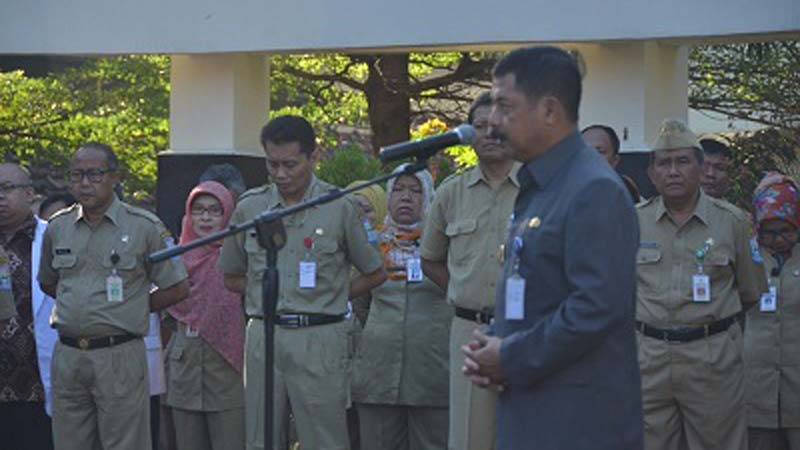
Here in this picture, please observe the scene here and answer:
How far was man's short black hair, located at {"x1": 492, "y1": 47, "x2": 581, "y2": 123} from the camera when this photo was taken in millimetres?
5027

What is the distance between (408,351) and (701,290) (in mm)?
1899

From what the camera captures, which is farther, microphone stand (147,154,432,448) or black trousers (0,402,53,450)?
black trousers (0,402,53,450)

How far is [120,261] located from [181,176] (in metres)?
5.06

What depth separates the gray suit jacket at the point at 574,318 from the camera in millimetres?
4867

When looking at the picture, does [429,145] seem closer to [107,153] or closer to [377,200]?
[107,153]

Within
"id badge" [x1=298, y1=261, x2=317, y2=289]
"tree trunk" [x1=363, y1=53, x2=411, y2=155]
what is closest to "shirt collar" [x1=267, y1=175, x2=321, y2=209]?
"id badge" [x1=298, y1=261, x2=317, y2=289]

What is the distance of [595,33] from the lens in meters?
12.1

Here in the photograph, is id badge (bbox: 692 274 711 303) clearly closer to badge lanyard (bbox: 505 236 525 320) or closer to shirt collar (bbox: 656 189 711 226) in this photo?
shirt collar (bbox: 656 189 711 226)

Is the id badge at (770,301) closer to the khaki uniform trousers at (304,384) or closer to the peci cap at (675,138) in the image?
the peci cap at (675,138)

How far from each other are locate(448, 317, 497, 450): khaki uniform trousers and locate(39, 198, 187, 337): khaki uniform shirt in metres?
1.89

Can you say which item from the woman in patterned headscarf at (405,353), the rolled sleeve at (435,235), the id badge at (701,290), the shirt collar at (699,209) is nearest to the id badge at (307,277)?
the rolled sleeve at (435,235)

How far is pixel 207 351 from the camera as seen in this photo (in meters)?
9.33

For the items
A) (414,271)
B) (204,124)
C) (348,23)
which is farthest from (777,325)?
(204,124)

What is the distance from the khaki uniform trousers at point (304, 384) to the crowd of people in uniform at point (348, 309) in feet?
0.04
